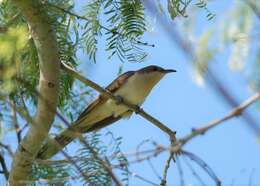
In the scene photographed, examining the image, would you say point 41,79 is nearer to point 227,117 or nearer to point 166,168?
point 166,168

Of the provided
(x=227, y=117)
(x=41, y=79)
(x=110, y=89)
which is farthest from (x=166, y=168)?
(x=110, y=89)

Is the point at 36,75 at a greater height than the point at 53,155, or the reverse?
the point at 36,75

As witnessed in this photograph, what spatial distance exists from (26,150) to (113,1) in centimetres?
116

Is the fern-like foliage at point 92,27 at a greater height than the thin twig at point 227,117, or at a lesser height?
greater

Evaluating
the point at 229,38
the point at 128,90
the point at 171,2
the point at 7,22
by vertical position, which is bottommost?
the point at 229,38

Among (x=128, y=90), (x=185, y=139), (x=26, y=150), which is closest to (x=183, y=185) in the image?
(x=185, y=139)

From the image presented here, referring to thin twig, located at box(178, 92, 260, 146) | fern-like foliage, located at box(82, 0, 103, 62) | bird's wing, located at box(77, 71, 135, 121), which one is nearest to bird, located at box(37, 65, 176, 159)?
bird's wing, located at box(77, 71, 135, 121)

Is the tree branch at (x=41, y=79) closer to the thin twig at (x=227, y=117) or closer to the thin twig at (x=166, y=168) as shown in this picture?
the thin twig at (x=166, y=168)

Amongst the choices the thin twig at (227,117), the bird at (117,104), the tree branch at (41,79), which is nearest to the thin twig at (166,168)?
the tree branch at (41,79)

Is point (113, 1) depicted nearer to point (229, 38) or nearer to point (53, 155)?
point (53, 155)

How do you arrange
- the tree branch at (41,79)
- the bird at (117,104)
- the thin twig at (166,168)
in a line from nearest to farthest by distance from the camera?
the thin twig at (166,168)
the tree branch at (41,79)
the bird at (117,104)

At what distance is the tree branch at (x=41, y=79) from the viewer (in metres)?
3.53

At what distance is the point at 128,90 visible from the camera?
5.85 metres

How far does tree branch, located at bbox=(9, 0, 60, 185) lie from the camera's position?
3.53m
